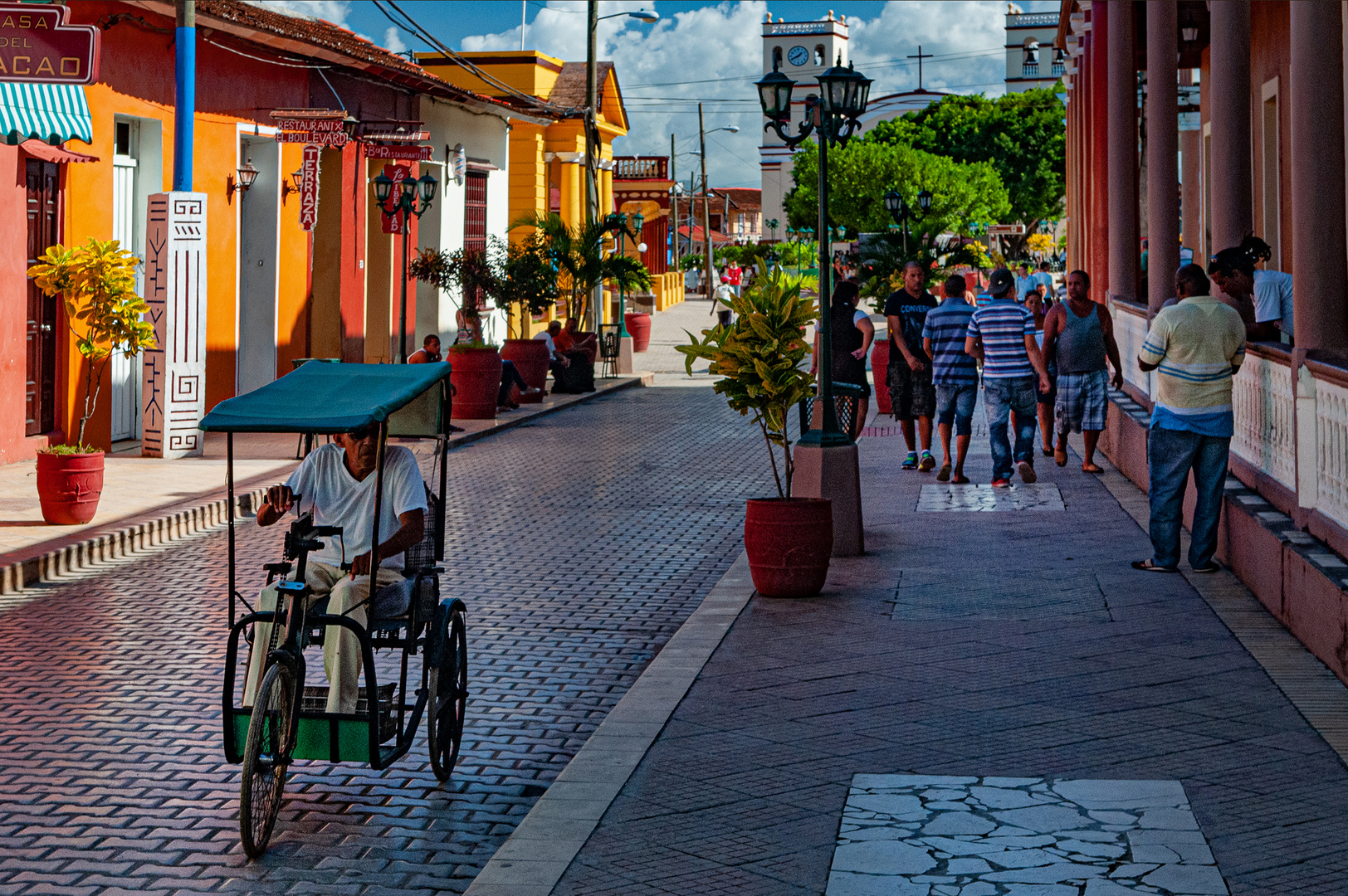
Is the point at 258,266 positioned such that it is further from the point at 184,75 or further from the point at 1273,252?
the point at 1273,252

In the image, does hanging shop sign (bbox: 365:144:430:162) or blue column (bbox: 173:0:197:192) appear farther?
hanging shop sign (bbox: 365:144:430:162)

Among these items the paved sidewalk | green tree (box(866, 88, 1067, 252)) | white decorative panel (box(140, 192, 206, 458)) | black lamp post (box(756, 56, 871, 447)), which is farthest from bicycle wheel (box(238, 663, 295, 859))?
green tree (box(866, 88, 1067, 252))

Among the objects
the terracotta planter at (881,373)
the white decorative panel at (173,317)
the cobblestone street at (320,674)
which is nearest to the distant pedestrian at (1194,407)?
the cobblestone street at (320,674)

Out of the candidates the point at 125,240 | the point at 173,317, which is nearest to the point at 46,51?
the point at 173,317

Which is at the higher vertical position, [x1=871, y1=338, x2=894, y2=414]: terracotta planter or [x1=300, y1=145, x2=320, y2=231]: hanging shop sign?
[x1=300, y1=145, x2=320, y2=231]: hanging shop sign

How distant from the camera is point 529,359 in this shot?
984 inches

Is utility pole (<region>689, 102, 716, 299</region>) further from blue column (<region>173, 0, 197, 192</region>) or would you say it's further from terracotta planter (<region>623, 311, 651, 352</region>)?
blue column (<region>173, 0, 197, 192</region>)

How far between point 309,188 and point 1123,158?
1005 cm

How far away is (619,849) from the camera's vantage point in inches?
211

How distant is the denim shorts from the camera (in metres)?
14.3

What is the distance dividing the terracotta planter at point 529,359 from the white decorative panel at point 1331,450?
1735 cm

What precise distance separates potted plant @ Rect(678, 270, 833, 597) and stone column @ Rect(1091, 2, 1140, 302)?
33.1 feet

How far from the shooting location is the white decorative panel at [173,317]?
649 inches

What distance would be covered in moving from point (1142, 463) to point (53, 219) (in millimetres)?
10892
